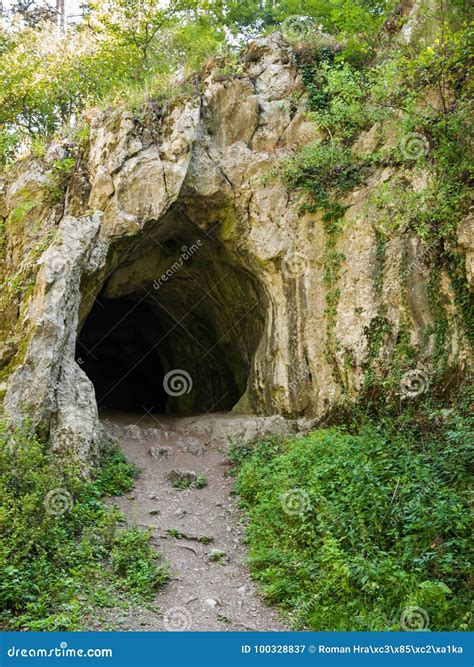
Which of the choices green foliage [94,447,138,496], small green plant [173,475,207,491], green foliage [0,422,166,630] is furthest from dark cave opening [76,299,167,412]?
green foliage [0,422,166,630]

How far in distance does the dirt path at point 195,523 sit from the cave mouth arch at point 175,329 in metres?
2.26

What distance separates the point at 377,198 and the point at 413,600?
21.3 ft

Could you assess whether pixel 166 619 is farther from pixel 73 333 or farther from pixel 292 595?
pixel 73 333

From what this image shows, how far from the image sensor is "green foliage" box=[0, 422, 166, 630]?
5559mm

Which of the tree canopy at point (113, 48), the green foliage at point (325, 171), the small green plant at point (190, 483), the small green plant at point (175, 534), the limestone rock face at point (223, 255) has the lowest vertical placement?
the small green plant at point (175, 534)

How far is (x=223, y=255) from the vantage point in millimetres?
13695

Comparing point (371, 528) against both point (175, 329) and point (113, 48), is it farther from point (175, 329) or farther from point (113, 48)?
point (113, 48)

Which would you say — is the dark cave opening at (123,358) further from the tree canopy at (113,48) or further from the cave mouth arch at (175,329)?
the tree canopy at (113,48)

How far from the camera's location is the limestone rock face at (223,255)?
31.4 ft

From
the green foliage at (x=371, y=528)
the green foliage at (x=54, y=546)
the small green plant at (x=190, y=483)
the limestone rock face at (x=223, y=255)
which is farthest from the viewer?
the small green plant at (x=190, y=483)

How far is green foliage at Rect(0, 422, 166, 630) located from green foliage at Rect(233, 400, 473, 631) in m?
1.69

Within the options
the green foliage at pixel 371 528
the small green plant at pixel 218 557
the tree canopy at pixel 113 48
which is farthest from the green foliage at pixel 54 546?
the tree canopy at pixel 113 48

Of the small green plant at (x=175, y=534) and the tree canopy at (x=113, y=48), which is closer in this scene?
the small green plant at (x=175, y=534)

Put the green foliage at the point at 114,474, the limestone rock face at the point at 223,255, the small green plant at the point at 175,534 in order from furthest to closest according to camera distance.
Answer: the limestone rock face at the point at 223,255 → the green foliage at the point at 114,474 → the small green plant at the point at 175,534
